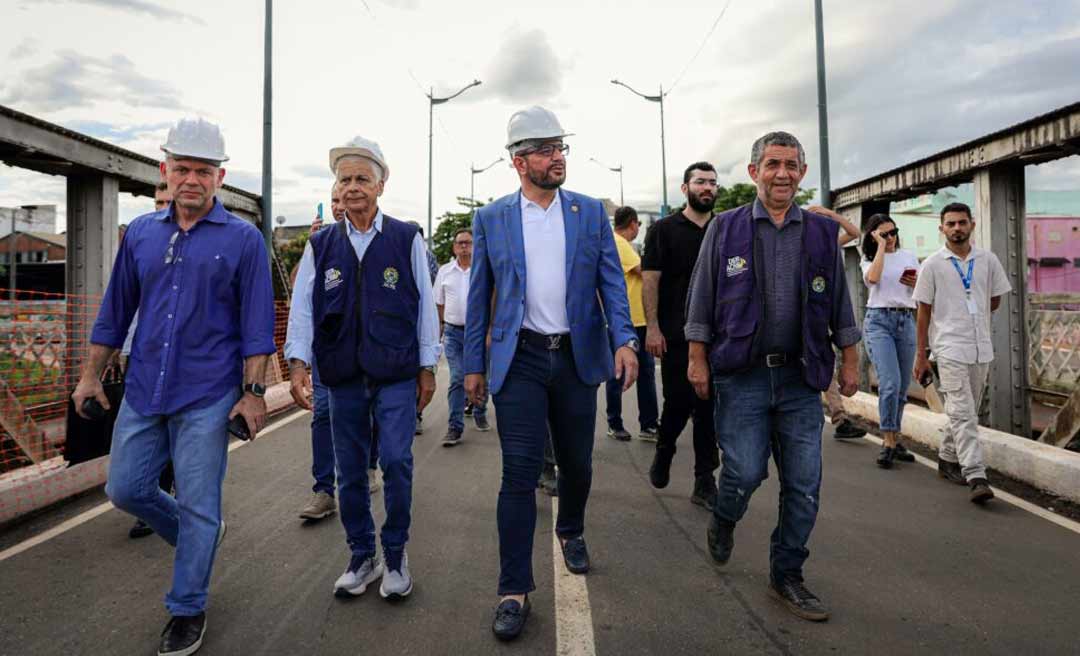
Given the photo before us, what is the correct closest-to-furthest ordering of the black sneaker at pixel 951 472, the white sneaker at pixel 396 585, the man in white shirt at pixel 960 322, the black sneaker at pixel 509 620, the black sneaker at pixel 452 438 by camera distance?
the black sneaker at pixel 509 620
the white sneaker at pixel 396 585
the man in white shirt at pixel 960 322
the black sneaker at pixel 951 472
the black sneaker at pixel 452 438

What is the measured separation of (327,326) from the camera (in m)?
3.57

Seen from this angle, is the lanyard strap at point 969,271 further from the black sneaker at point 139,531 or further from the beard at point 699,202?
the black sneaker at point 139,531

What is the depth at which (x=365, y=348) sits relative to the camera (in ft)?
11.4

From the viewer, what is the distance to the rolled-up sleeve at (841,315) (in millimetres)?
3512

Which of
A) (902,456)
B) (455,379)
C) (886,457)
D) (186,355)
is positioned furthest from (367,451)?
(902,456)

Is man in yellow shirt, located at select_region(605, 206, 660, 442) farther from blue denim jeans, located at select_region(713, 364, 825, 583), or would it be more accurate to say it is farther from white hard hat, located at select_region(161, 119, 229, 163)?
white hard hat, located at select_region(161, 119, 229, 163)

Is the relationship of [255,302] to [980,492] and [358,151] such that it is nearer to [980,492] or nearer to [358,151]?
[358,151]

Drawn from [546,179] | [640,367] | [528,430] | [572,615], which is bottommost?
[572,615]

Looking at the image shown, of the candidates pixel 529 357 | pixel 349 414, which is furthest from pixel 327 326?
pixel 529 357

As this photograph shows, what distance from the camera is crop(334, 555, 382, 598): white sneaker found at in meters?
3.53

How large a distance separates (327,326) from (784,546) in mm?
2367

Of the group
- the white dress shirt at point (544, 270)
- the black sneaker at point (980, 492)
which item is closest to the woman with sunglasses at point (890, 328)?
the black sneaker at point (980, 492)

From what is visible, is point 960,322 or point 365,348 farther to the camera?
point 960,322

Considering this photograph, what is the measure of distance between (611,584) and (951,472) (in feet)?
11.6
